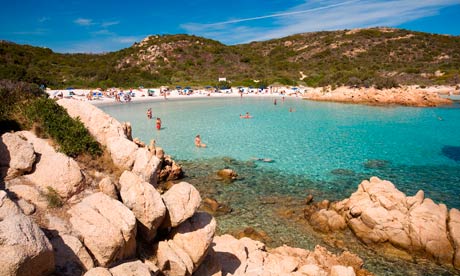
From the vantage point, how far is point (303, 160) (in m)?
19.1

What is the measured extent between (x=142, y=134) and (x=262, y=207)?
15.7 meters

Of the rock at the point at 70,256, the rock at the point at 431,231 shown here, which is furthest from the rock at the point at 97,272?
the rock at the point at 431,231

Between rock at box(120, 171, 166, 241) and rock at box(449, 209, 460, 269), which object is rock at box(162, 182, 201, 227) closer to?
rock at box(120, 171, 166, 241)

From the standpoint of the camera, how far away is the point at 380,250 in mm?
9859

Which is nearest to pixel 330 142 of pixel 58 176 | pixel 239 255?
A: pixel 239 255

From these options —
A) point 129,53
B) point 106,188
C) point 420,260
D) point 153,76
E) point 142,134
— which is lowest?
point 420,260

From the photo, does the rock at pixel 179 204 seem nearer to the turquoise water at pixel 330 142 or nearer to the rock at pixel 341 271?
the rock at pixel 341 271

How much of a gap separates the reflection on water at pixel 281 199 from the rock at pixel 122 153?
14.0 feet

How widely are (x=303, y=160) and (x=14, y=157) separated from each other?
15510 mm

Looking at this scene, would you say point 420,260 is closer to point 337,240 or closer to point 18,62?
point 337,240

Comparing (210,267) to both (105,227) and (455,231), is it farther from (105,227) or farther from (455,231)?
(455,231)

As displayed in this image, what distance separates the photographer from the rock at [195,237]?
643cm

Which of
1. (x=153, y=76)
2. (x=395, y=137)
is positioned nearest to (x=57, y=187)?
(x=395, y=137)

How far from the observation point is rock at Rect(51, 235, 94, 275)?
15.4ft
